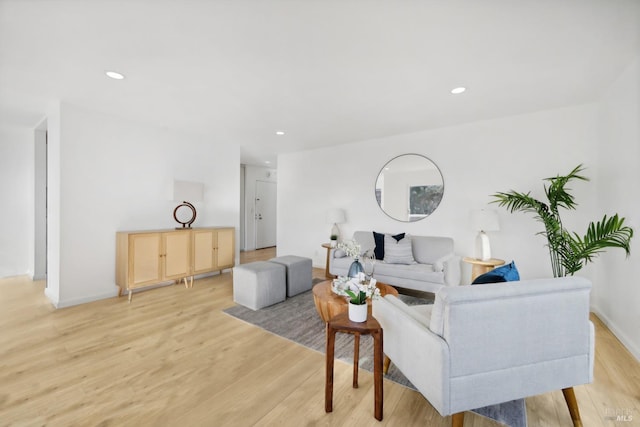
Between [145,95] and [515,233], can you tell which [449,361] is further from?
[145,95]

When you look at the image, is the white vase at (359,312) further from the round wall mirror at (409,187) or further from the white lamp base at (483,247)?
the round wall mirror at (409,187)

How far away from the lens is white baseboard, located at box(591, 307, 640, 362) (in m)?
2.19

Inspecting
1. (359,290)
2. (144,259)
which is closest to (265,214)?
(144,259)

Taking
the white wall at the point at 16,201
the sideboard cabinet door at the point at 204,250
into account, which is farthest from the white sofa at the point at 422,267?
the white wall at the point at 16,201

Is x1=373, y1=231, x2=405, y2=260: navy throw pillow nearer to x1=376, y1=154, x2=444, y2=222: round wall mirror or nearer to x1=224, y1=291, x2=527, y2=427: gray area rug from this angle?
x1=376, y1=154, x2=444, y2=222: round wall mirror

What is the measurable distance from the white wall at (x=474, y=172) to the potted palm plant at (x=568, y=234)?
16cm

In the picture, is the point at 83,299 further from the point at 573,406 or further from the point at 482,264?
Result: the point at 482,264

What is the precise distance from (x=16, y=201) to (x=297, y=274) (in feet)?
16.0

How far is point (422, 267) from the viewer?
355 cm

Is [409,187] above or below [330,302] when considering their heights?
above

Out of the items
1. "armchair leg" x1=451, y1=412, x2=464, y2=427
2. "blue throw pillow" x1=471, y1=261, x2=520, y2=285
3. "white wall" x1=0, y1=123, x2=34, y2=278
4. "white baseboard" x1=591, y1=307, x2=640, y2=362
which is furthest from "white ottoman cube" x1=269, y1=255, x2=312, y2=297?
"white wall" x1=0, y1=123, x2=34, y2=278

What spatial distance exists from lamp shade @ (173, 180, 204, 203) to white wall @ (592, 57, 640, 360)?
5038mm

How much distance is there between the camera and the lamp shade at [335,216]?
4.75 m

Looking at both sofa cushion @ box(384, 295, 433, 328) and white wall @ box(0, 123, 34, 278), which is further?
white wall @ box(0, 123, 34, 278)
